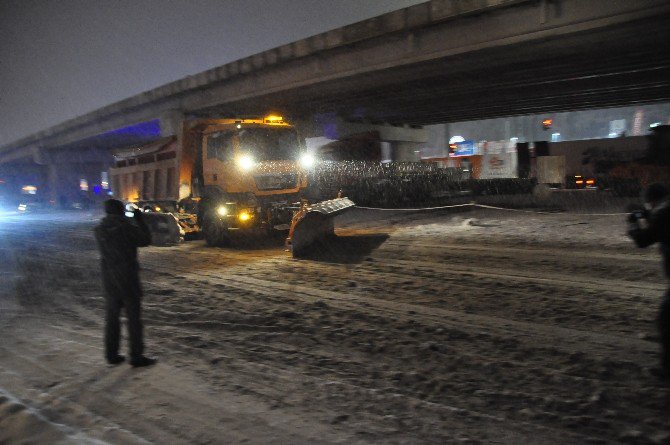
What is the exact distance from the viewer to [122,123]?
118 feet

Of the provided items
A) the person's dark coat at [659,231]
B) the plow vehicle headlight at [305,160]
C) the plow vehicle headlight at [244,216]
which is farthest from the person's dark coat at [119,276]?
the plow vehicle headlight at [305,160]

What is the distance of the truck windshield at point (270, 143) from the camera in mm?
12094

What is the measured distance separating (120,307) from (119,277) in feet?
1.12

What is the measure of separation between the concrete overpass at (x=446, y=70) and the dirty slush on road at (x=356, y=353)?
29.6 ft

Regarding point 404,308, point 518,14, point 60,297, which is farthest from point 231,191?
point 518,14

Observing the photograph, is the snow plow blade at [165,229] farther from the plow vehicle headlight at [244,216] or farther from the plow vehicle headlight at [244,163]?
the plow vehicle headlight at [244,163]

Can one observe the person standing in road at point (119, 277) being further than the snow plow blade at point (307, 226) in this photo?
No

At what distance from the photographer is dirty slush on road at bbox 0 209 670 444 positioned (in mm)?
3652

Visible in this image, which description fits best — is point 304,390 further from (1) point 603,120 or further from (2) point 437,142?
(1) point 603,120

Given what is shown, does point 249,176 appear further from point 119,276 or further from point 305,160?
point 119,276

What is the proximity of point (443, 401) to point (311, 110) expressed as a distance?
2936cm

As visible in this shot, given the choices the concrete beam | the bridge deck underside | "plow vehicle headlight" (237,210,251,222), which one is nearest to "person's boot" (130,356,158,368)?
"plow vehicle headlight" (237,210,251,222)

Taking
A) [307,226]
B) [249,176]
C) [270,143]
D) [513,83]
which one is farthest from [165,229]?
[513,83]

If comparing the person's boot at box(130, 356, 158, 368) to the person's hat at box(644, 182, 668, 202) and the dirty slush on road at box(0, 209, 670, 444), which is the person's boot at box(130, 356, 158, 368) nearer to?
the dirty slush on road at box(0, 209, 670, 444)
